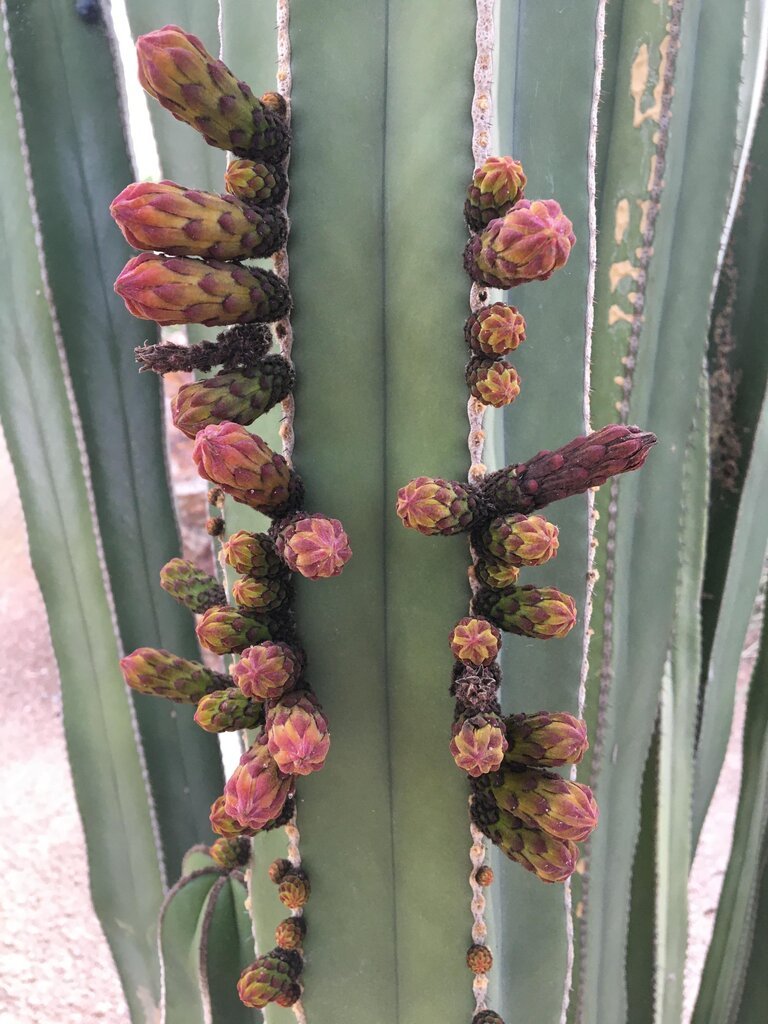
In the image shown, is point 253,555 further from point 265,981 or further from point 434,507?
point 265,981

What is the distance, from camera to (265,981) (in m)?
0.37

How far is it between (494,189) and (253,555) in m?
0.17

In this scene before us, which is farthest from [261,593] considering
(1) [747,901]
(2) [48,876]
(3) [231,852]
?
(2) [48,876]

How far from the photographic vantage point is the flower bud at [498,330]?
0.29 metres

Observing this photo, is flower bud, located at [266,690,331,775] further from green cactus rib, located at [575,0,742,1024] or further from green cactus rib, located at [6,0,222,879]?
green cactus rib, located at [6,0,222,879]

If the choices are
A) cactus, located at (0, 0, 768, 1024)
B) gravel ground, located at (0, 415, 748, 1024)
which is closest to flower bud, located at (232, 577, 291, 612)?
cactus, located at (0, 0, 768, 1024)

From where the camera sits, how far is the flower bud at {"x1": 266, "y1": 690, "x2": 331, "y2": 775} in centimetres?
29

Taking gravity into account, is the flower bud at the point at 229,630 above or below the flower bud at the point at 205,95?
below

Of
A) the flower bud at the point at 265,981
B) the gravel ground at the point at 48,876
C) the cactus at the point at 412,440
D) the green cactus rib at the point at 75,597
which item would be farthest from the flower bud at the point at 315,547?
the gravel ground at the point at 48,876

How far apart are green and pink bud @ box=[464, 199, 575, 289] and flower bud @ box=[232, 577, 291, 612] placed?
15 cm

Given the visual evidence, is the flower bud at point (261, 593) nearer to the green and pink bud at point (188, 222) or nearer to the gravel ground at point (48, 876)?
the green and pink bud at point (188, 222)

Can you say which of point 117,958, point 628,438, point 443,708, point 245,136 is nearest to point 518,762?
point 443,708

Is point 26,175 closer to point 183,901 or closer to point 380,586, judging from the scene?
point 380,586

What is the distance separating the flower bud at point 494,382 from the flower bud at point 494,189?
0.05 metres
